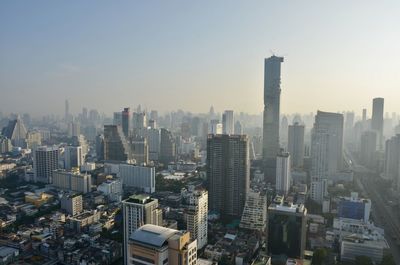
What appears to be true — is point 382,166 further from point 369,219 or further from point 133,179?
point 133,179

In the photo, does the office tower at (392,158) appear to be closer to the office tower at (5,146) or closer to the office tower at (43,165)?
the office tower at (43,165)

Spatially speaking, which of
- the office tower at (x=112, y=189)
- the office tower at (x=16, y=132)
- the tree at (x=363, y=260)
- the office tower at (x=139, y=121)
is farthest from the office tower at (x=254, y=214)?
the office tower at (x=16, y=132)

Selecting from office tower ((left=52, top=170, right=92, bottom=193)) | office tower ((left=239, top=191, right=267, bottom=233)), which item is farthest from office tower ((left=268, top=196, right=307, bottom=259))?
office tower ((left=52, top=170, right=92, bottom=193))

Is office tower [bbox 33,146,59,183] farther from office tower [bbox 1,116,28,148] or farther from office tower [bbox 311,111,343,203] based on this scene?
office tower [bbox 311,111,343,203]

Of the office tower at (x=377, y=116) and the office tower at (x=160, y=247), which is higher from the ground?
the office tower at (x=377, y=116)

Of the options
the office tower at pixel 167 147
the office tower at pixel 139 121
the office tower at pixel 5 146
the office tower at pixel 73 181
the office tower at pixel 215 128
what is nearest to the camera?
the office tower at pixel 73 181

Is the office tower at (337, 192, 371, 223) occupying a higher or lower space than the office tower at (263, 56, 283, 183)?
lower
